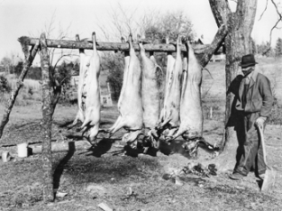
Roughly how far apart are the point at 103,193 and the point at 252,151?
2.63m

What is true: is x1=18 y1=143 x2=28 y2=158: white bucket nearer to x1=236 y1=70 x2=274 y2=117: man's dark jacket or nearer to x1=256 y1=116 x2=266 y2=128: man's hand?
x1=236 y1=70 x2=274 y2=117: man's dark jacket

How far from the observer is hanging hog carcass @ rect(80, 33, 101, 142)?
5.68 m

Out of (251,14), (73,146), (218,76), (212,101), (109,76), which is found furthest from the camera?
(218,76)

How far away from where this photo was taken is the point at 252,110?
5.80m

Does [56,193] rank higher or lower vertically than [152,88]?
lower

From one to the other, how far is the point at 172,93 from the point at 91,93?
4.67ft

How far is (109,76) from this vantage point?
23719mm

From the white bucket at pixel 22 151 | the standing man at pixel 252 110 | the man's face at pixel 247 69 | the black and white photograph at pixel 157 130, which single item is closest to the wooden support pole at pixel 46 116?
the black and white photograph at pixel 157 130

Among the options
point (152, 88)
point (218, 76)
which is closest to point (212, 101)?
point (218, 76)

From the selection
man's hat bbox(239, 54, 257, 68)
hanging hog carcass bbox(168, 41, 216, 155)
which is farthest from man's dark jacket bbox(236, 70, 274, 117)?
hanging hog carcass bbox(168, 41, 216, 155)

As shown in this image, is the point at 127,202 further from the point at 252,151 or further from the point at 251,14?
the point at 251,14

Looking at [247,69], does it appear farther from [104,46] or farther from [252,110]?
[104,46]

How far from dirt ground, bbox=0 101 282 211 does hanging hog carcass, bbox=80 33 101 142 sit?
964 mm

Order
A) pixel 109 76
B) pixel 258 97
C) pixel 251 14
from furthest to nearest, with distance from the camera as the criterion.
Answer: pixel 109 76
pixel 251 14
pixel 258 97
